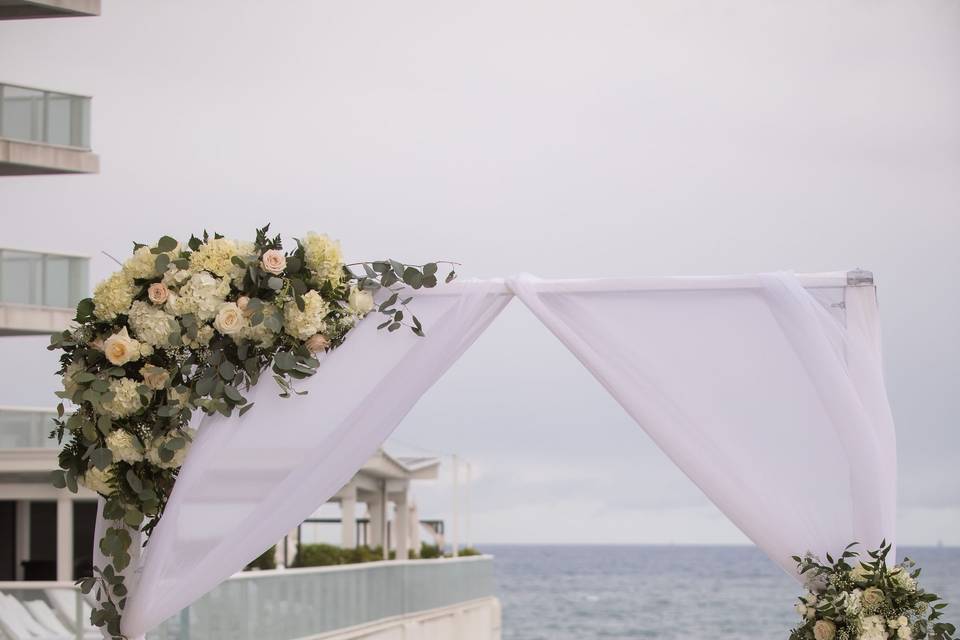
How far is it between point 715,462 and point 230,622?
5.46m

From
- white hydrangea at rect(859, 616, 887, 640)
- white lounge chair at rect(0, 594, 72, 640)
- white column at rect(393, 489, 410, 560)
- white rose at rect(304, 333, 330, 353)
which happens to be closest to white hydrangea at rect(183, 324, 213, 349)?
white rose at rect(304, 333, 330, 353)

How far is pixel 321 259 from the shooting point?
5.70 meters

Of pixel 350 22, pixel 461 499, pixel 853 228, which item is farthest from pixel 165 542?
pixel 461 499

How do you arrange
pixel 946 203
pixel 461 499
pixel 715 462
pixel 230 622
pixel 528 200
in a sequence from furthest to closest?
pixel 461 499
pixel 528 200
pixel 946 203
pixel 230 622
pixel 715 462

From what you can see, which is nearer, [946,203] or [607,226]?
[946,203]

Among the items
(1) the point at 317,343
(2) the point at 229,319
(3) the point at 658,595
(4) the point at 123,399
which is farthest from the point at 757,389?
(3) the point at 658,595

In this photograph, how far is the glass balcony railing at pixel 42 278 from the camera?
734 inches

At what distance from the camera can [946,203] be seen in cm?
5409

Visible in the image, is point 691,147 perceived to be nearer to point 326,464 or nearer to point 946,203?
point 946,203

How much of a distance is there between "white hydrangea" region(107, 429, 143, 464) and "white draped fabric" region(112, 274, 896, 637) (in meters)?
0.18

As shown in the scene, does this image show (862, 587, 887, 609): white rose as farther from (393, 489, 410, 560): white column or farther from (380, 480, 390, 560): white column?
(380, 480, 390, 560): white column

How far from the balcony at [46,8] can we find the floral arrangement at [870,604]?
1404cm

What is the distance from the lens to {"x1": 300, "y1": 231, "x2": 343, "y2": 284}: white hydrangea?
570cm

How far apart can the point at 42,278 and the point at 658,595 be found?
5539cm
